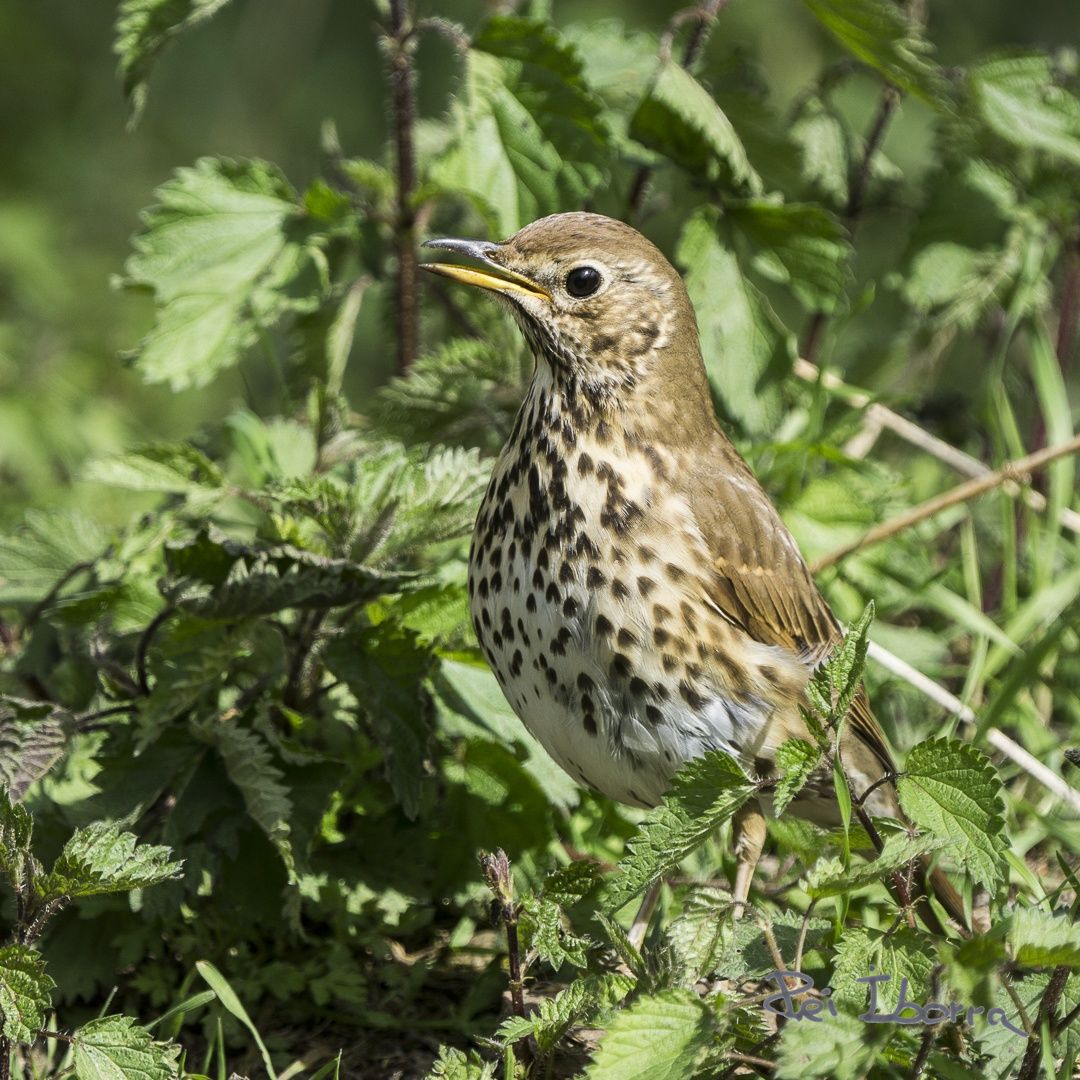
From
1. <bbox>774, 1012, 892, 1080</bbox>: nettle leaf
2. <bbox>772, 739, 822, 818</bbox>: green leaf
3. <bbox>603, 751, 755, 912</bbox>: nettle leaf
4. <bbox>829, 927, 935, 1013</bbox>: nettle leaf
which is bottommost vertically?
<bbox>829, 927, 935, 1013</bbox>: nettle leaf

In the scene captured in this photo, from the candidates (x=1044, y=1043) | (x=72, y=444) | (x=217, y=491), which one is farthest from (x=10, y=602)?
(x=1044, y=1043)

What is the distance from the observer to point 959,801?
2.20 m

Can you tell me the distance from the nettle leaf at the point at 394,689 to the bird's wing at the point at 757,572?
58 cm

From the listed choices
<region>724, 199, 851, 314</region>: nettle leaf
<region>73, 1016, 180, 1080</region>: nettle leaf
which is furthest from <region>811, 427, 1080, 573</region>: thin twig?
<region>73, 1016, 180, 1080</region>: nettle leaf

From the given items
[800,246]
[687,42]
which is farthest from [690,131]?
[687,42]

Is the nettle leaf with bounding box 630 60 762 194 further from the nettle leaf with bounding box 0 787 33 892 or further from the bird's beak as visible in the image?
the nettle leaf with bounding box 0 787 33 892

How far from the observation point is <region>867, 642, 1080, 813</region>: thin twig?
3.29m

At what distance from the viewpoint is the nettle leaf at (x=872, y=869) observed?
82.9 inches

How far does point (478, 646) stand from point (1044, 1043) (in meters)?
1.33

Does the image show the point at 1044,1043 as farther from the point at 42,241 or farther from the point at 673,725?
the point at 42,241

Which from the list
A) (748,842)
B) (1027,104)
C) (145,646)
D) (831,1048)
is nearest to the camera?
(831,1048)

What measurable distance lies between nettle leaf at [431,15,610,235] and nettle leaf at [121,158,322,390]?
0.40 metres

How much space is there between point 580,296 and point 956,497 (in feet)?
4.65

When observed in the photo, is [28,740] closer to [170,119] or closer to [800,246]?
[800,246]
